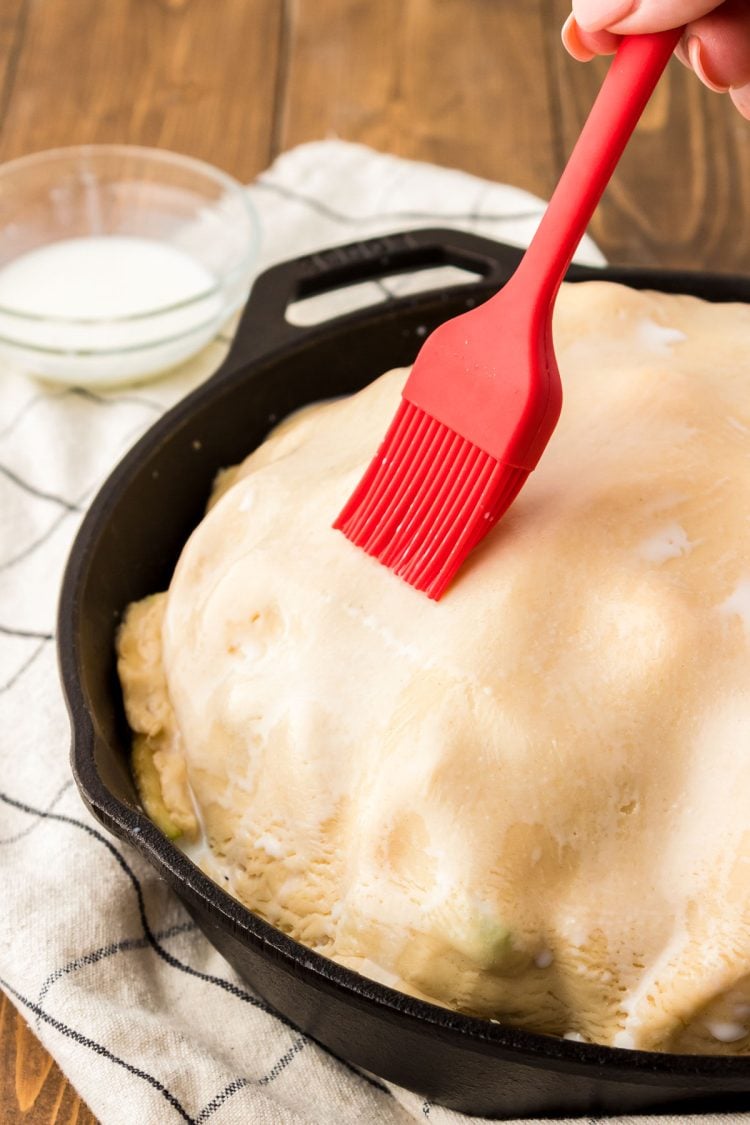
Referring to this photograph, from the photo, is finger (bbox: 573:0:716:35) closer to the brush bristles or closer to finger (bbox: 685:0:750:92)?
finger (bbox: 685:0:750:92)

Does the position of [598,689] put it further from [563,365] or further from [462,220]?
[462,220]

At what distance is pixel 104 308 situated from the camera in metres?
1.60

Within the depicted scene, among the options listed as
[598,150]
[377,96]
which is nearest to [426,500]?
[598,150]

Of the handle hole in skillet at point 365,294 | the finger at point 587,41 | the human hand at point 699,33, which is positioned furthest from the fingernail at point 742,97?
the handle hole in skillet at point 365,294

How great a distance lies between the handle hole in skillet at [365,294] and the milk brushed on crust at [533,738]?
2.25 feet

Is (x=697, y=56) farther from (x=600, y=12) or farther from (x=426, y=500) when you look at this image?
(x=426, y=500)

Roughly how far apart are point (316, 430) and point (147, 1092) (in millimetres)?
572

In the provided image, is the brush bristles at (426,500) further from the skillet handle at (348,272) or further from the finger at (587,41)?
the skillet handle at (348,272)

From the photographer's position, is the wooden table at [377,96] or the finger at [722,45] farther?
the wooden table at [377,96]

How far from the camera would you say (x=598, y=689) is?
2.88 ft

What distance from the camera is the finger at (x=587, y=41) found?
92 centimetres

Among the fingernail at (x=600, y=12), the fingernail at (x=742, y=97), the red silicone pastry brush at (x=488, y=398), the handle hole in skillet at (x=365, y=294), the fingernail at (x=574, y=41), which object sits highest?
the fingernail at (x=600, y=12)

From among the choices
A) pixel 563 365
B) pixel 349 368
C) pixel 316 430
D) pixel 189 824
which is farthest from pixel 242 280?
pixel 189 824

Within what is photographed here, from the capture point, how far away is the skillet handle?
1.34 m
